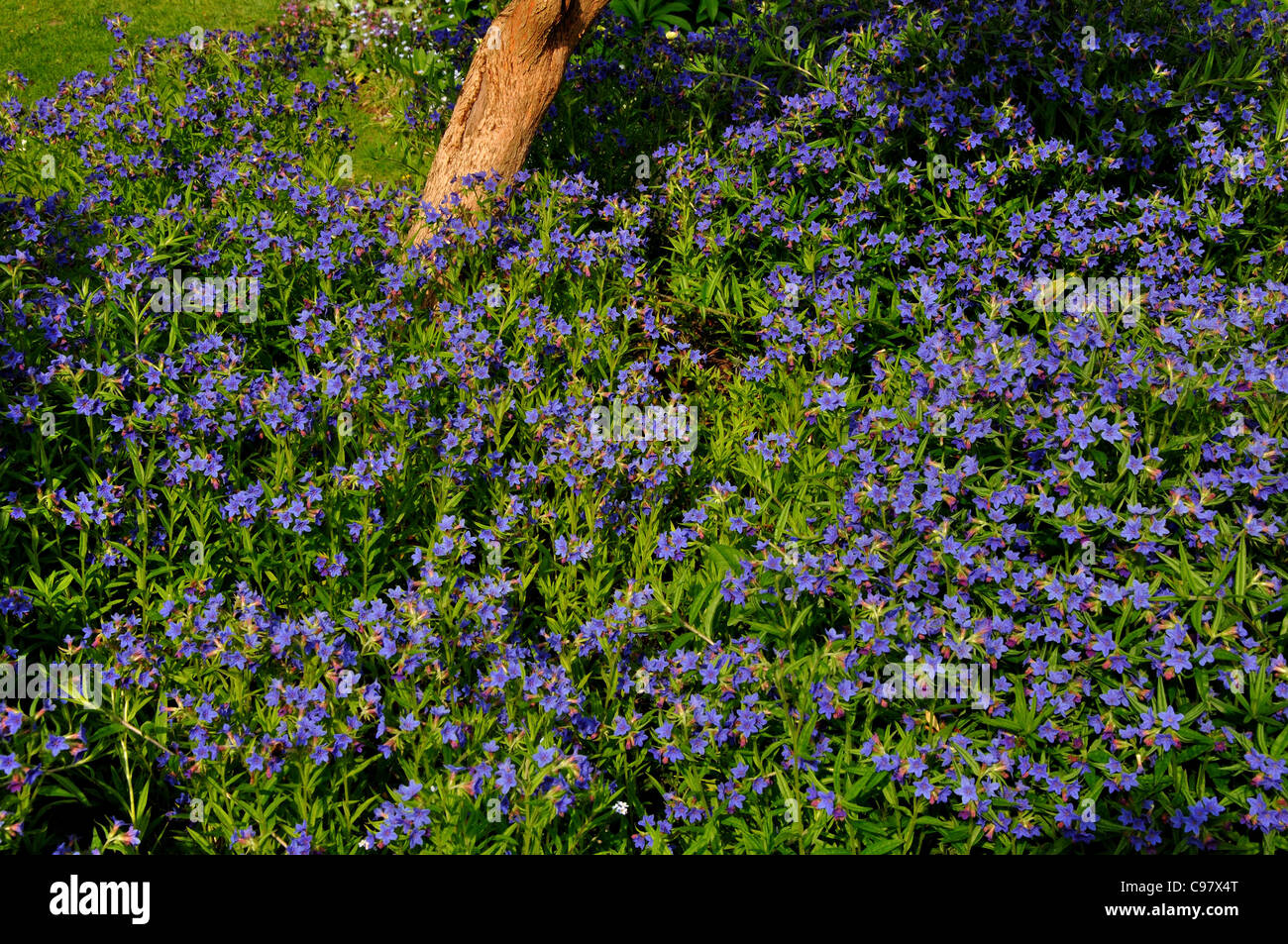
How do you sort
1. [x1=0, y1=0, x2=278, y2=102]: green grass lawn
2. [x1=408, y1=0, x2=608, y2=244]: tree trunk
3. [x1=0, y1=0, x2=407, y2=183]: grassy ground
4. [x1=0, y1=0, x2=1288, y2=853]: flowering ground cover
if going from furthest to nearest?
[x1=0, y1=0, x2=278, y2=102]: green grass lawn
[x1=0, y1=0, x2=407, y2=183]: grassy ground
[x1=408, y1=0, x2=608, y2=244]: tree trunk
[x1=0, y1=0, x2=1288, y2=853]: flowering ground cover

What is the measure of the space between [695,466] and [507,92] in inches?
85.0

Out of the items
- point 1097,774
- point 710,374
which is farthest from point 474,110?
point 1097,774

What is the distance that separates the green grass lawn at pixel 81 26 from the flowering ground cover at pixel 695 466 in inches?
94.6

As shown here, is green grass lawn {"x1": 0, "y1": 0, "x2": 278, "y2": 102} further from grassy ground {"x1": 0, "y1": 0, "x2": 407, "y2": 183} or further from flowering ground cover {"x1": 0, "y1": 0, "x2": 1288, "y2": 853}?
flowering ground cover {"x1": 0, "y1": 0, "x2": 1288, "y2": 853}

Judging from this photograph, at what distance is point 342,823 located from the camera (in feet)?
9.02

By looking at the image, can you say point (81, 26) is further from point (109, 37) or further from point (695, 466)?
point (695, 466)

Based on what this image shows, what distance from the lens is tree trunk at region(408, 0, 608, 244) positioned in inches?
186

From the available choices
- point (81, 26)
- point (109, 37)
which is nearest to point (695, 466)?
point (109, 37)

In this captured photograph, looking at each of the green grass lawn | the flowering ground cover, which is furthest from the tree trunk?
the green grass lawn

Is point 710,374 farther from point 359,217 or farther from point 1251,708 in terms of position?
point 1251,708

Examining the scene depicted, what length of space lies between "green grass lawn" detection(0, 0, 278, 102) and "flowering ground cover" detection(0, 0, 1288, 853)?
240 cm

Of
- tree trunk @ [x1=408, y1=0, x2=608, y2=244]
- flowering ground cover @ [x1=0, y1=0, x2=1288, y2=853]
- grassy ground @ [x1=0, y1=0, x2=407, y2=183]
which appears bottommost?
flowering ground cover @ [x1=0, y1=0, x2=1288, y2=853]

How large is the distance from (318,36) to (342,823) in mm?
6619

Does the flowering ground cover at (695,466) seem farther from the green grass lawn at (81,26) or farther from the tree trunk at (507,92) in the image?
the green grass lawn at (81,26)
